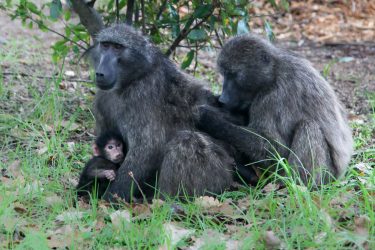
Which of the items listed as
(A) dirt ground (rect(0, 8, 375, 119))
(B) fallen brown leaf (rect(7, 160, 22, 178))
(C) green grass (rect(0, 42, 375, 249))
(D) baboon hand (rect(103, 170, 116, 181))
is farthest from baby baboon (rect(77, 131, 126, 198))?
(A) dirt ground (rect(0, 8, 375, 119))

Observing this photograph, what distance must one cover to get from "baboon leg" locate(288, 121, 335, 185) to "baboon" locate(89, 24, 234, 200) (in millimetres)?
440

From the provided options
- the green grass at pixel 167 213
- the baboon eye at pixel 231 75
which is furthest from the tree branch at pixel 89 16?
the baboon eye at pixel 231 75

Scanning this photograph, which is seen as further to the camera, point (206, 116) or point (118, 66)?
point (206, 116)

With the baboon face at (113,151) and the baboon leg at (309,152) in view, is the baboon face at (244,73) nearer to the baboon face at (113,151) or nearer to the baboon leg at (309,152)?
the baboon leg at (309,152)

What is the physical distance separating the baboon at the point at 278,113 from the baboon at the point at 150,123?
207 millimetres

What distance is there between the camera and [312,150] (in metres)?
4.52

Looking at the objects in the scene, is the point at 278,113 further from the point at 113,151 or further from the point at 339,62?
the point at 339,62

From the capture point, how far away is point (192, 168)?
4410 mm

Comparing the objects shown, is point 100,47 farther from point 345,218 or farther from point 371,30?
point 371,30

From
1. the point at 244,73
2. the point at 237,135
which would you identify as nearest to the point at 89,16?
the point at 244,73

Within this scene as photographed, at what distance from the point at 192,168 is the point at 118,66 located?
2.75ft

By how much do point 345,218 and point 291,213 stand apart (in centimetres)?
29

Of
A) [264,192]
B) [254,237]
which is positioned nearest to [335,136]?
[264,192]

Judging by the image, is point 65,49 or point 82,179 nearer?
point 82,179
